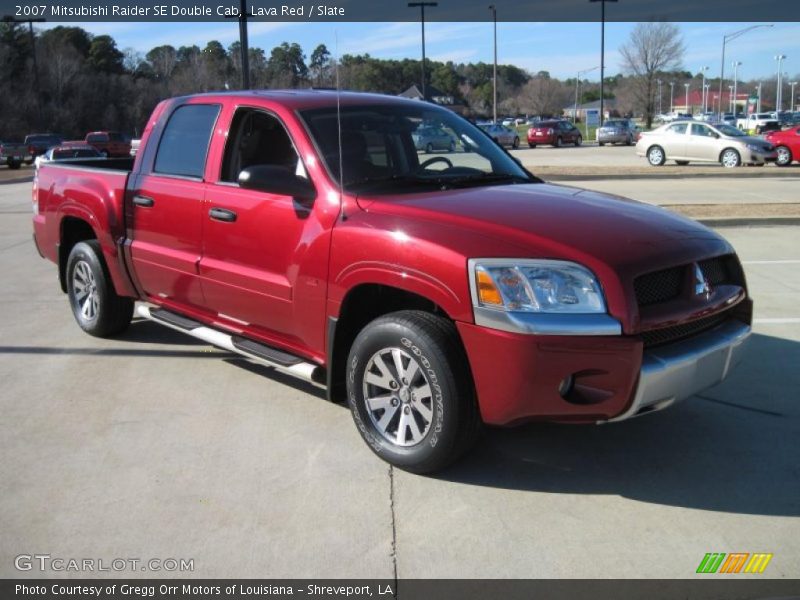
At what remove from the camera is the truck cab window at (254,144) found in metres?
4.95

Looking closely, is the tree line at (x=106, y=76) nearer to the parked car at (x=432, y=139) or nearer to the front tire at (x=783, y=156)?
the front tire at (x=783, y=156)

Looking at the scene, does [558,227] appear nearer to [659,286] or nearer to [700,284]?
[659,286]

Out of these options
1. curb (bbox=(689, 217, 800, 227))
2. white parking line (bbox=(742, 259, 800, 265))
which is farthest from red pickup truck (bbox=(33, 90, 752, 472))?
curb (bbox=(689, 217, 800, 227))

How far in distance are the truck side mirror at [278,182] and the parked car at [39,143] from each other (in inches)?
1584

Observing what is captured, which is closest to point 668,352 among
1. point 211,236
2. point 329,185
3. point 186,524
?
point 329,185

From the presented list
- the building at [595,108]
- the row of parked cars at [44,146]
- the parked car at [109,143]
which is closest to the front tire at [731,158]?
the row of parked cars at [44,146]

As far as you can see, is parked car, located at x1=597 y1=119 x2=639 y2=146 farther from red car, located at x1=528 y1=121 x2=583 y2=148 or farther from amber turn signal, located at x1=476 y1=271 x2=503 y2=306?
amber turn signal, located at x1=476 y1=271 x2=503 y2=306

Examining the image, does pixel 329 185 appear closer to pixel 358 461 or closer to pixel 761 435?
pixel 358 461

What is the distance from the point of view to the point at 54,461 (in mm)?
4238

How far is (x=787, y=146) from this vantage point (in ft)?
85.0

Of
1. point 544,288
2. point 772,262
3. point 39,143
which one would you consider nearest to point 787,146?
point 772,262

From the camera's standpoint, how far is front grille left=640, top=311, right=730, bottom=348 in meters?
3.66

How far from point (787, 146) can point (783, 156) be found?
0.37 m

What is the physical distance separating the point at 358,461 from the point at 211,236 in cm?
178
